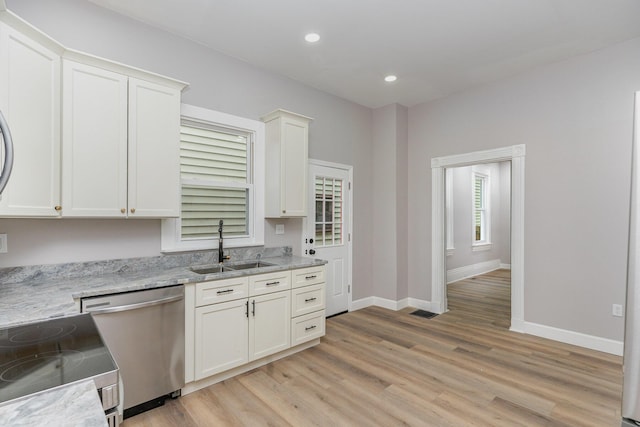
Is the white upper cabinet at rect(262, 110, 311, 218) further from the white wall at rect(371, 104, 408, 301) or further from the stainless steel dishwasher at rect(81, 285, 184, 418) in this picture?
the white wall at rect(371, 104, 408, 301)

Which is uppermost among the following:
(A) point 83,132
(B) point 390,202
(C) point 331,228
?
(A) point 83,132

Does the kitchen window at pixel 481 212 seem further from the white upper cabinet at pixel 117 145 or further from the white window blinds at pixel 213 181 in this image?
the white upper cabinet at pixel 117 145

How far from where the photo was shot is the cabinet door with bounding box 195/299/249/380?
249cm

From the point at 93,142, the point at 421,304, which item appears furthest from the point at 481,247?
the point at 93,142

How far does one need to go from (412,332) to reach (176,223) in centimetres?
285

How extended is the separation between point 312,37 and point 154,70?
1.46m

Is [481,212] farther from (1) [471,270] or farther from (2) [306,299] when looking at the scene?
(2) [306,299]

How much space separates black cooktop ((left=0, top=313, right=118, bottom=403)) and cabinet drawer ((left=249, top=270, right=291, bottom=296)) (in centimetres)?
143

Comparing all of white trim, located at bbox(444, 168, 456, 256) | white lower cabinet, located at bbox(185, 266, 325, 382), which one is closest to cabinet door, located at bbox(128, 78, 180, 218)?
white lower cabinet, located at bbox(185, 266, 325, 382)

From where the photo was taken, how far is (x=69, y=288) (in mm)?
2088

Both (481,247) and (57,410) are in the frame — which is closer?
(57,410)

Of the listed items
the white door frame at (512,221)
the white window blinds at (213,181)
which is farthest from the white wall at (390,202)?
the white window blinds at (213,181)

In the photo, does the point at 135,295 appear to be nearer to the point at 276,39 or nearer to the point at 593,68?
the point at 276,39

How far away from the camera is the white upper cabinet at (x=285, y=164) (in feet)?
11.2
